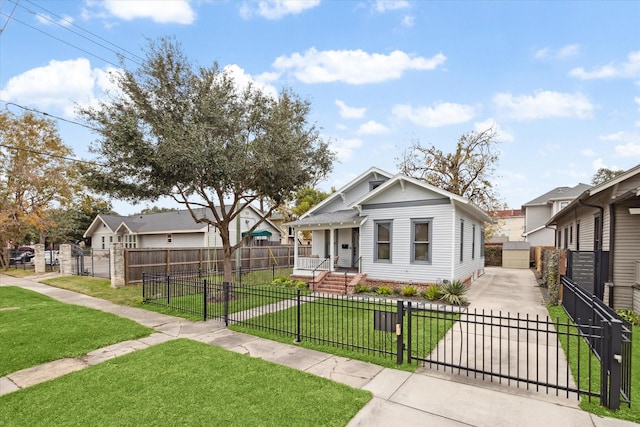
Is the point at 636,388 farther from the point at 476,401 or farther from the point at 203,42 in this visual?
the point at 203,42

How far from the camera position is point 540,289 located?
14891 mm

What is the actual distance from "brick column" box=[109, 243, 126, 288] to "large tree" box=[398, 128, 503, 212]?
2323cm

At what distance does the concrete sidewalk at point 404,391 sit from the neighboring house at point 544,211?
2969 cm

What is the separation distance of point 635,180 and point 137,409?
42.7 feet

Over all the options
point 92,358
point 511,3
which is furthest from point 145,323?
point 511,3

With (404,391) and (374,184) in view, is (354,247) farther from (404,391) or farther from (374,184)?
(404,391)

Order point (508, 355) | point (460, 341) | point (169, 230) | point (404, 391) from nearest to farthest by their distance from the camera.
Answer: point (404, 391) < point (508, 355) < point (460, 341) < point (169, 230)

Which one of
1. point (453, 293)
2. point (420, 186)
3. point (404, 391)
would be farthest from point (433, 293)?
point (404, 391)

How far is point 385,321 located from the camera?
237 inches

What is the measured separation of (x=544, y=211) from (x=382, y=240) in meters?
27.6

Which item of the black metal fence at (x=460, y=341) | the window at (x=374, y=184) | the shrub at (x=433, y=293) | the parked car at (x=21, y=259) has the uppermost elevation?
the window at (x=374, y=184)

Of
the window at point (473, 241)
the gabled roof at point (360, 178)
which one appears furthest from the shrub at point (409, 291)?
the window at point (473, 241)

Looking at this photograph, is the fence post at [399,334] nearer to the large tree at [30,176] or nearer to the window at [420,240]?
the window at [420,240]

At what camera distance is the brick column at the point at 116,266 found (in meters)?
15.2
